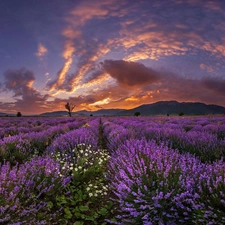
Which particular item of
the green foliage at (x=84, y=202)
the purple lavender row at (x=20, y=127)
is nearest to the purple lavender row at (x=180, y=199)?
the green foliage at (x=84, y=202)

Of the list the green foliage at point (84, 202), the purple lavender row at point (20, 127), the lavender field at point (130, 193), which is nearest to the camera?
the lavender field at point (130, 193)

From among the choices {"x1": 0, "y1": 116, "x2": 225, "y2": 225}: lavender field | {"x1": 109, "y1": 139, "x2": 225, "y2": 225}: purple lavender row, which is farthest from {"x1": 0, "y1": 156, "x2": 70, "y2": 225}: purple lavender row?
{"x1": 109, "y1": 139, "x2": 225, "y2": 225}: purple lavender row

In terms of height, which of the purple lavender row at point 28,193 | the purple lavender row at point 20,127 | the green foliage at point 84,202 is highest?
the purple lavender row at point 20,127

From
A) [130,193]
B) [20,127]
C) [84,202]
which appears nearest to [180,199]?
[130,193]

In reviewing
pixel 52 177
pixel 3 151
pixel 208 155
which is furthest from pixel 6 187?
pixel 208 155

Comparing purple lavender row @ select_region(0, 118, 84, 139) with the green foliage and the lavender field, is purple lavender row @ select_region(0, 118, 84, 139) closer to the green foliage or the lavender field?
the green foliage

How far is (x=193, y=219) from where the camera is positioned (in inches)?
93.9

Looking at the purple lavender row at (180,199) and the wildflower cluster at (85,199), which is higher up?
the purple lavender row at (180,199)

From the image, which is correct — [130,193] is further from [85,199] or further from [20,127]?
[20,127]

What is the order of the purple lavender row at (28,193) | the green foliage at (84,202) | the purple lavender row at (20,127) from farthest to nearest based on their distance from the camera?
the purple lavender row at (20,127)
the green foliage at (84,202)
the purple lavender row at (28,193)

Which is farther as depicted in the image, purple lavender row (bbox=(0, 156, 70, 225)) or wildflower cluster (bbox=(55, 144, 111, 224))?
wildflower cluster (bbox=(55, 144, 111, 224))

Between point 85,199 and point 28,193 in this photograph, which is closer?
point 28,193

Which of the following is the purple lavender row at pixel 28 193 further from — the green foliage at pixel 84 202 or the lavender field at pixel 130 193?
the green foliage at pixel 84 202

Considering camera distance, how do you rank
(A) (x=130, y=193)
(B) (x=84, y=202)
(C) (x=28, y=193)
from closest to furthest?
1. (A) (x=130, y=193)
2. (C) (x=28, y=193)
3. (B) (x=84, y=202)
